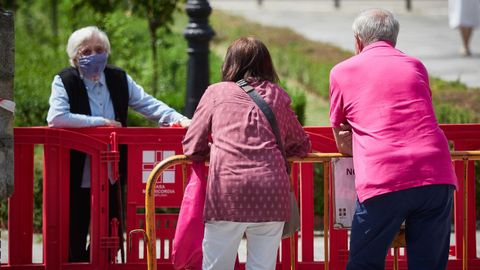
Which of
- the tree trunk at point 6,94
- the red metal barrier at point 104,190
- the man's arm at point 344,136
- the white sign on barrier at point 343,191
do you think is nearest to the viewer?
the man's arm at point 344,136

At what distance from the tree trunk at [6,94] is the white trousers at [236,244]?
1.21 m

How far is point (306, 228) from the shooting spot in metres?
7.47

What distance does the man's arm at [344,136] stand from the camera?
616 cm

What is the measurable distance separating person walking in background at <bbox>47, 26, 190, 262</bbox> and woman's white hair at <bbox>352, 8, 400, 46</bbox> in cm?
170

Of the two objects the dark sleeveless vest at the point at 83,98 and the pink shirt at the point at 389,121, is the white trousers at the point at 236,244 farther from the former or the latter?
the dark sleeveless vest at the point at 83,98

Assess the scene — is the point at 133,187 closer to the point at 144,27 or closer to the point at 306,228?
the point at 306,228

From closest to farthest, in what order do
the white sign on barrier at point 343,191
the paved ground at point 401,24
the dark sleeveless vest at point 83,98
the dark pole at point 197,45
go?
the white sign on barrier at point 343,191, the dark sleeveless vest at point 83,98, the dark pole at point 197,45, the paved ground at point 401,24

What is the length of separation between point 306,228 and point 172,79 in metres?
7.50

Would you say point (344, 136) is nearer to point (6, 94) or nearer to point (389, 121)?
point (389, 121)

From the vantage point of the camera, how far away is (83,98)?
24.6 ft

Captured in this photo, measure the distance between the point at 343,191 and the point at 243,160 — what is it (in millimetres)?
1195

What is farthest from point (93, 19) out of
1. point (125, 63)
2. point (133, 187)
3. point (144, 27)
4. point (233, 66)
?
point (233, 66)

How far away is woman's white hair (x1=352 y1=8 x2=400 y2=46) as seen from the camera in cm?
600

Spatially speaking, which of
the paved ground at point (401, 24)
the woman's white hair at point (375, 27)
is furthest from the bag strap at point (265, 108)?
the paved ground at point (401, 24)
